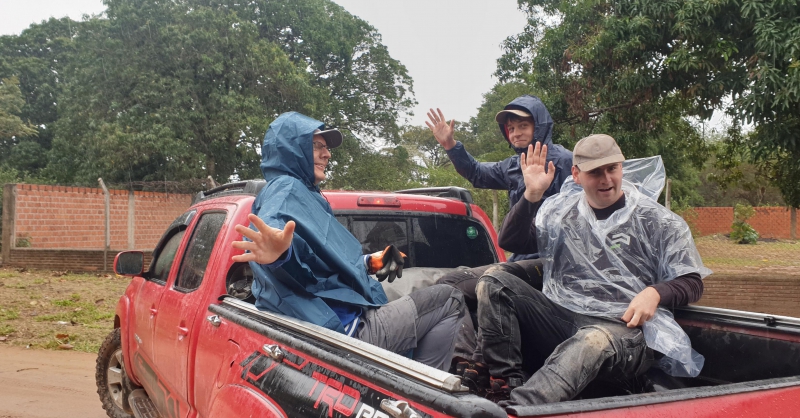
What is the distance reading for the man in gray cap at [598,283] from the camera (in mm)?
2660

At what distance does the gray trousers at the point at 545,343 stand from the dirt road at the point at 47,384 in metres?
3.85

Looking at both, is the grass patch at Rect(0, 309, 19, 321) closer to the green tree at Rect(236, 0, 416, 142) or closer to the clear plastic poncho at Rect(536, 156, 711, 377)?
the clear plastic poncho at Rect(536, 156, 711, 377)

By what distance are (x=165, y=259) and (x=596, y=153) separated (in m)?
2.78

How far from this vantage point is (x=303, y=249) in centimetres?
253

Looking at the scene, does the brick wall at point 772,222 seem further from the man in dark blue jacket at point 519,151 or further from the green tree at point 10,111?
the green tree at point 10,111

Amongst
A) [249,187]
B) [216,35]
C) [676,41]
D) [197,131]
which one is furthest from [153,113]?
[249,187]

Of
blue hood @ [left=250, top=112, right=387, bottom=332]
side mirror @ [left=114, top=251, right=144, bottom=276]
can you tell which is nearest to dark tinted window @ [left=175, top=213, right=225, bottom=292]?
side mirror @ [left=114, top=251, right=144, bottom=276]

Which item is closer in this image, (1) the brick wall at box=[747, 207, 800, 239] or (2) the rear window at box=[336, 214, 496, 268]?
(2) the rear window at box=[336, 214, 496, 268]

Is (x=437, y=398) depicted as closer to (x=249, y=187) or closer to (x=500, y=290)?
(x=500, y=290)

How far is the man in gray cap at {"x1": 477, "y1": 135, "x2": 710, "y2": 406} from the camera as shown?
2660mm

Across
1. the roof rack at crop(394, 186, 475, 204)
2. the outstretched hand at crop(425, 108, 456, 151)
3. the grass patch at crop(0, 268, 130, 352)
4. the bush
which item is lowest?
the grass patch at crop(0, 268, 130, 352)

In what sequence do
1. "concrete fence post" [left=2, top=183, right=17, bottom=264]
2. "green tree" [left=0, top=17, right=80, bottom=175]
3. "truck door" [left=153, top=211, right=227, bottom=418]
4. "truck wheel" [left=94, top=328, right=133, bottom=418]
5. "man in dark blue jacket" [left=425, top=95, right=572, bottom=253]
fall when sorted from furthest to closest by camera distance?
"green tree" [left=0, top=17, right=80, bottom=175], "concrete fence post" [left=2, top=183, right=17, bottom=264], "truck wheel" [left=94, top=328, right=133, bottom=418], "man in dark blue jacket" [left=425, top=95, right=572, bottom=253], "truck door" [left=153, top=211, right=227, bottom=418]

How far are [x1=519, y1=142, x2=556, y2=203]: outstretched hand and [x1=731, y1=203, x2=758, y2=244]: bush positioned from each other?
23360 mm

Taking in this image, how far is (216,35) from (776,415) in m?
22.3
